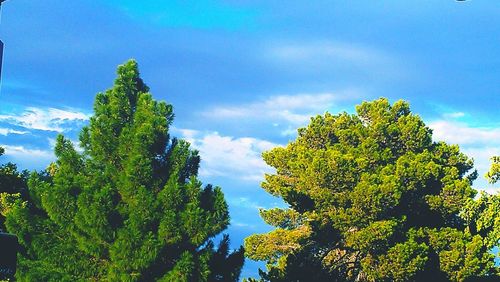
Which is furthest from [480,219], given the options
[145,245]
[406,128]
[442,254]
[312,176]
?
[145,245]

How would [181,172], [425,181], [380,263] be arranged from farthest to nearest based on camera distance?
[425,181] < [380,263] < [181,172]

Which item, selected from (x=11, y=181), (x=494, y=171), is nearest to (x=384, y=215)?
(x=494, y=171)

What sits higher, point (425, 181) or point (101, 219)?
point (425, 181)

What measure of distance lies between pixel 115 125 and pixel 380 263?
44.4 ft

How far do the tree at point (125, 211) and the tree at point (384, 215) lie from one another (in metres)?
10.3

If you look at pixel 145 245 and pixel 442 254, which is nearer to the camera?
pixel 145 245

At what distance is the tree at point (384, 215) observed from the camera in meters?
24.6

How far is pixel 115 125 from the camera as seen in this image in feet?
50.3

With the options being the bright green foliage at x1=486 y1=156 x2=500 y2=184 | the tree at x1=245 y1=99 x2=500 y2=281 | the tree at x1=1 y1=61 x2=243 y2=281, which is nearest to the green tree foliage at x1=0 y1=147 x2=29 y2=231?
the tree at x1=245 y1=99 x2=500 y2=281

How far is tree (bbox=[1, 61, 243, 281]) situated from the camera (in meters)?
13.6

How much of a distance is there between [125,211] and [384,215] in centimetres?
1356

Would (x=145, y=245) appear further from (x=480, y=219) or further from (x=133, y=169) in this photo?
(x=480, y=219)

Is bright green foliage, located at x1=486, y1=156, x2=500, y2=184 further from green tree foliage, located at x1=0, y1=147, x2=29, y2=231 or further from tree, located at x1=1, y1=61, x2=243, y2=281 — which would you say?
green tree foliage, located at x1=0, y1=147, x2=29, y2=231

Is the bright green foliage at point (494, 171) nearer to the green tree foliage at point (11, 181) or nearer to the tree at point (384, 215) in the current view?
the tree at point (384, 215)
